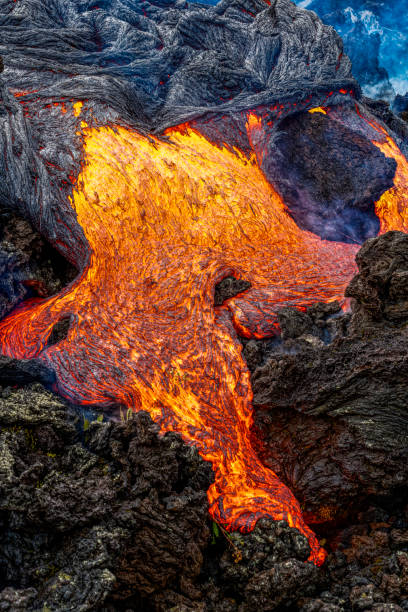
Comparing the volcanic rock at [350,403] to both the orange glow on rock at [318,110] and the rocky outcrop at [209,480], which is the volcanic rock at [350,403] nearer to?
the rocky outcrop at [209,480]

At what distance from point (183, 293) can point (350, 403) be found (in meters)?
2.71

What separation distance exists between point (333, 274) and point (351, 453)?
115 inches

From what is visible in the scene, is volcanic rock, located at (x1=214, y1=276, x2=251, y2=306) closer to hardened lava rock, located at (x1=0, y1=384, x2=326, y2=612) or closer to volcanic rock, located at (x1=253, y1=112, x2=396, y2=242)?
volcanic rock, located at (x1=253, y1=112, x2=396, y2=242)

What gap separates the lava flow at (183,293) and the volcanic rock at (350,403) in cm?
33

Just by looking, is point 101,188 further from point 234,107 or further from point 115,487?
point 115,487

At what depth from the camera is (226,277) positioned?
20.0ft

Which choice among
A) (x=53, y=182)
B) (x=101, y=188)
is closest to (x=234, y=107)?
(x=101, y=188)

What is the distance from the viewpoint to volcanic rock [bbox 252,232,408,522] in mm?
3984

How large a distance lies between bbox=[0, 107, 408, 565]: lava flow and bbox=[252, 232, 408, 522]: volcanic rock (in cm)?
33

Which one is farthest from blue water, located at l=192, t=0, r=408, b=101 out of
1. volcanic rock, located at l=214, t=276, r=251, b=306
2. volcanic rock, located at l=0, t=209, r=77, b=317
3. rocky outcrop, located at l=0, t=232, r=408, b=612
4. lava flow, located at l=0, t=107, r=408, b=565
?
rocky outcrop, located at l=0, t=232, r=408, b=612

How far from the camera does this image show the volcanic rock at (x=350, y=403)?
3.98 meters

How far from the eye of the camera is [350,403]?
4.17m

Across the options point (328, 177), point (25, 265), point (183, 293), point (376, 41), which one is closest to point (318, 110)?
point (328, 177)

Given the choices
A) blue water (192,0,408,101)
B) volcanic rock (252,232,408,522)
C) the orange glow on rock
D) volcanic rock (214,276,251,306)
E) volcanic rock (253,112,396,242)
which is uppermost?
blue water (192,0,408,101)
